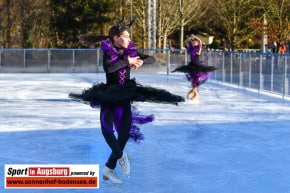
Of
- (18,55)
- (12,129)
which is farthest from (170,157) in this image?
(18,55)

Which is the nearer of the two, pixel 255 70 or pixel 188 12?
pixel 255 70

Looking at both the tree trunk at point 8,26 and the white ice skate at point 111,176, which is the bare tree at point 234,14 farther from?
the white ice skate at point 111,176

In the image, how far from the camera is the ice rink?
5.99m

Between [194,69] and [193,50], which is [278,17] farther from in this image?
[193,50]

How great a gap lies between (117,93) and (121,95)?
4 cm

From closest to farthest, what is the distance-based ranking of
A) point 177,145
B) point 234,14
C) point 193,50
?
point 177,145, point 193,50, point 234,14

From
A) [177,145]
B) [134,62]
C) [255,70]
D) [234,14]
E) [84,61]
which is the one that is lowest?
[177,145]

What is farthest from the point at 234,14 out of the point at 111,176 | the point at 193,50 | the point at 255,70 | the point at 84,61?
the point at 111,176

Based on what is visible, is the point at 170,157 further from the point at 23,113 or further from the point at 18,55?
the point at 18,55

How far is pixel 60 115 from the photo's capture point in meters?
11.9

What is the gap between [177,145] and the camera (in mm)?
8320

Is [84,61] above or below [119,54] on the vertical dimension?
below

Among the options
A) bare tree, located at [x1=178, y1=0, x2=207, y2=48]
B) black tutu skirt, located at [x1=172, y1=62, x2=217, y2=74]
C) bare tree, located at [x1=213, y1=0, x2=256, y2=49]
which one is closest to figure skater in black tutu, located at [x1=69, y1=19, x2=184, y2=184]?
black tutu skirt, located at [x1=172, y1=62, x2=217, y2=74]

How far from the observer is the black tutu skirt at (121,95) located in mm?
5988
